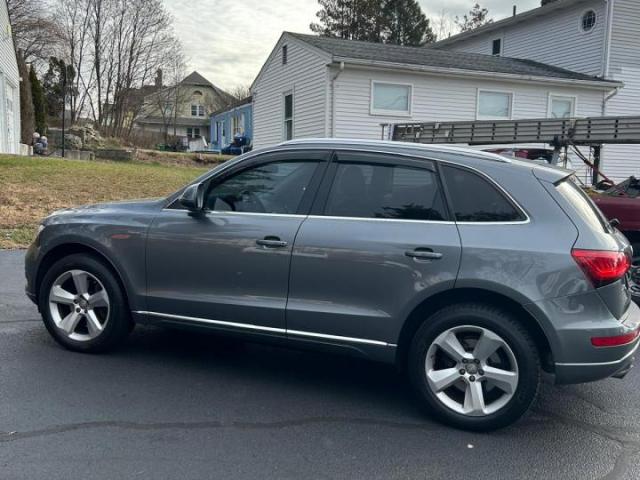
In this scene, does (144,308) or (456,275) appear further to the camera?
(144,308)

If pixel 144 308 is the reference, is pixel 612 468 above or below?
below

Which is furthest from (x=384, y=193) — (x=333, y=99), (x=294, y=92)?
(x=294, y=92)

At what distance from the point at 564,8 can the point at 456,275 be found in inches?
887

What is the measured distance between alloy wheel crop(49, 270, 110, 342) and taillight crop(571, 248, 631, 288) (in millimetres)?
3349

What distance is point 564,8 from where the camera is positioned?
22219 millimetres

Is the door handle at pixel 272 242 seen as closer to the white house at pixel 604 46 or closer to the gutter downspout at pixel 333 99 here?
the gutter downspout at pixel 333 99

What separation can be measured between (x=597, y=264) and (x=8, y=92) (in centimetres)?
2325

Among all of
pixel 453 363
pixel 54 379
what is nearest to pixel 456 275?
pixel 453 363

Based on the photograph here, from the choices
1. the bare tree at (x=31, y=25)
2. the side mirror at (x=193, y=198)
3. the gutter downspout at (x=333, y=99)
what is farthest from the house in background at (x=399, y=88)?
the bare tree at (x=31, y=25)

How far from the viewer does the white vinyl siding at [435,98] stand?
58.0 feet

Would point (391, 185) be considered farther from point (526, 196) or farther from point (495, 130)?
point (495, 130)

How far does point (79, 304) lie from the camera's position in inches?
179

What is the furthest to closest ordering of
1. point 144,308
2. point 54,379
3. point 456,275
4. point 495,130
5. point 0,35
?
point 0,35, point 495,130, point 144,308, point 54,379, point 456,275

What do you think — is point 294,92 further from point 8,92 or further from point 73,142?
point 73,142
